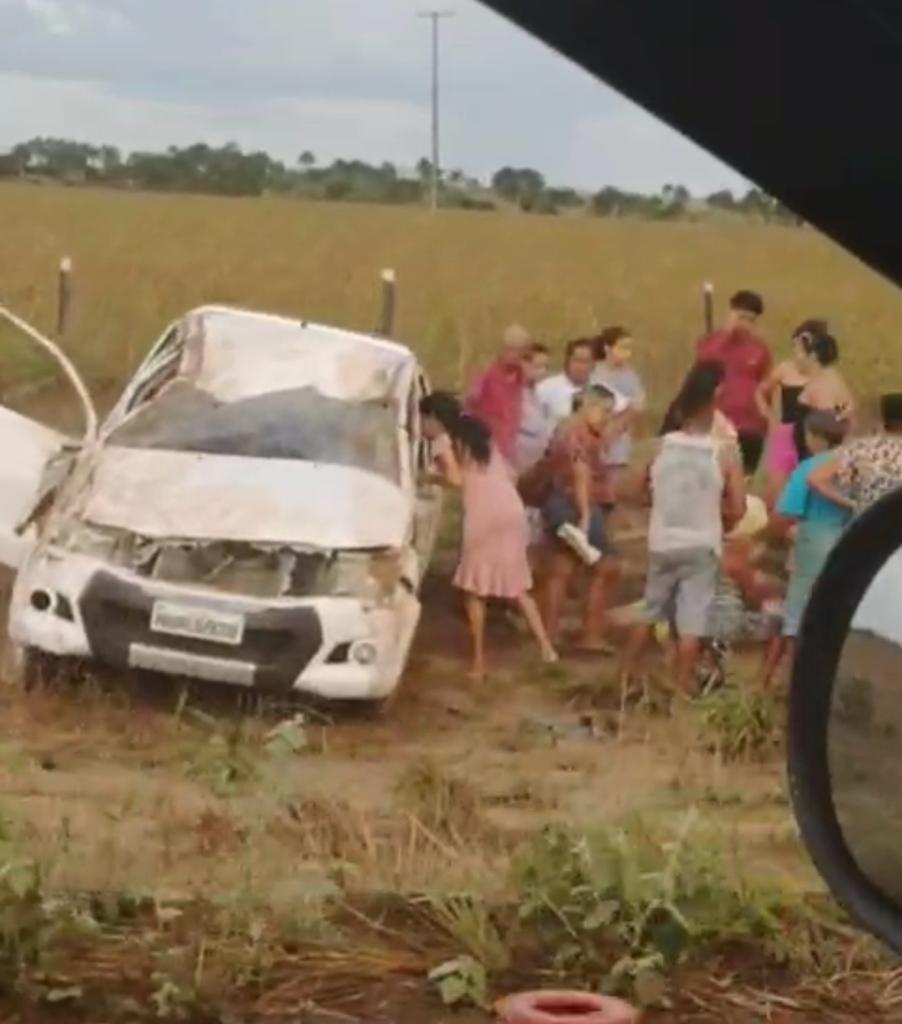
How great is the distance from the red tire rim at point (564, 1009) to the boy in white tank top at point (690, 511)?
438 millimetres

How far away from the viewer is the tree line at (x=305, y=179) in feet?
10.3

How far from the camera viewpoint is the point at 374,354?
3.21m

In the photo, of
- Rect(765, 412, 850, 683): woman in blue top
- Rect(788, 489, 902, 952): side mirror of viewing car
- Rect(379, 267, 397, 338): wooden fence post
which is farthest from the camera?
Rect(379, 267, 397, 338): wooden fence post

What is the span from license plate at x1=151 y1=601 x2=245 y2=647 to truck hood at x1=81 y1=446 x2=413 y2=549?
10 cm

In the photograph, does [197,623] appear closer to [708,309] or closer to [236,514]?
[236,514]

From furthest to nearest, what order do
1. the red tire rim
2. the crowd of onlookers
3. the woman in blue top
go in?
the crowd of onlookers
the woman in blue top
the red tire rim

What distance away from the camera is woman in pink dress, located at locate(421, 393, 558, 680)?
3152 mm

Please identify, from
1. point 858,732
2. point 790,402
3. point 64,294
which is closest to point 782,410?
point 790,402

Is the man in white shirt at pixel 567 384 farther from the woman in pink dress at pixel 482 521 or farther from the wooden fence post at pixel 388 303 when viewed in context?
the wooden fence post at pixel 388 303

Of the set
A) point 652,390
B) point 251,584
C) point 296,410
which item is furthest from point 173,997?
point 652,390

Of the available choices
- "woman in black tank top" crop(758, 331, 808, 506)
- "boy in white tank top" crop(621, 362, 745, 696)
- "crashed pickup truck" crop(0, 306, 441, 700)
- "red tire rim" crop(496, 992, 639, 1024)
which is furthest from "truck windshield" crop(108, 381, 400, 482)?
"red tire rim" crop(496, 992, 639, 1024)

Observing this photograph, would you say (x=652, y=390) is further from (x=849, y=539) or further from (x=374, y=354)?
(x=849, y=539)

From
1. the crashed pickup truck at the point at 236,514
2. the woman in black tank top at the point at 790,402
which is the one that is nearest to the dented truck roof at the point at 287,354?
the crashed pickup truck at the point at 236,514

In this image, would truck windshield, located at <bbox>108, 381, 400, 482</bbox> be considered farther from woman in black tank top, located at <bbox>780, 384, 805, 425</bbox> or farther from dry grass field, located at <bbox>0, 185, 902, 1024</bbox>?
woman in black tank top, located at <bbox>780, 384, 805, 425</bbox>
